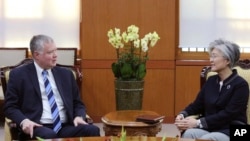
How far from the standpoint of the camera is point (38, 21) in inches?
269

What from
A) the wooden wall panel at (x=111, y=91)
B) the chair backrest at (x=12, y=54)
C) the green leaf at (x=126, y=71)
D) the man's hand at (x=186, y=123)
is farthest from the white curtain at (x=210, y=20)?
the man's hand at (x=186, y=123)

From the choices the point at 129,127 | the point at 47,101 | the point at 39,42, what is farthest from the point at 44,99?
the point at 129,127

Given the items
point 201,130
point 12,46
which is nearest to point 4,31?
point 12,46

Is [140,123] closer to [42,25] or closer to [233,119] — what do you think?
[233,119]

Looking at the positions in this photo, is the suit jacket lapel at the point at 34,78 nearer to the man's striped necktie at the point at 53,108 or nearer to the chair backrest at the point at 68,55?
the man's striped necktie at the point at 53,108

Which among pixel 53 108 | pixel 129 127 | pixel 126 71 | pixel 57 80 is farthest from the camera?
pixel 126 71

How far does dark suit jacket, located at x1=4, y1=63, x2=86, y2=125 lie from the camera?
3.78m

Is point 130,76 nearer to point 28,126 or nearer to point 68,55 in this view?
point 68,55

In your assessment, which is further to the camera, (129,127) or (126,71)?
(126,71)

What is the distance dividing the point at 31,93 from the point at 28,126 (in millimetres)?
339

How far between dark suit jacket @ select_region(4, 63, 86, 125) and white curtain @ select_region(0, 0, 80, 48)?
9.58 feet

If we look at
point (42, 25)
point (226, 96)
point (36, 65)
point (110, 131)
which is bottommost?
point (110, 131)

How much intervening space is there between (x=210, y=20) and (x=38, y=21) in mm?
2477

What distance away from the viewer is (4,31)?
269 inches
